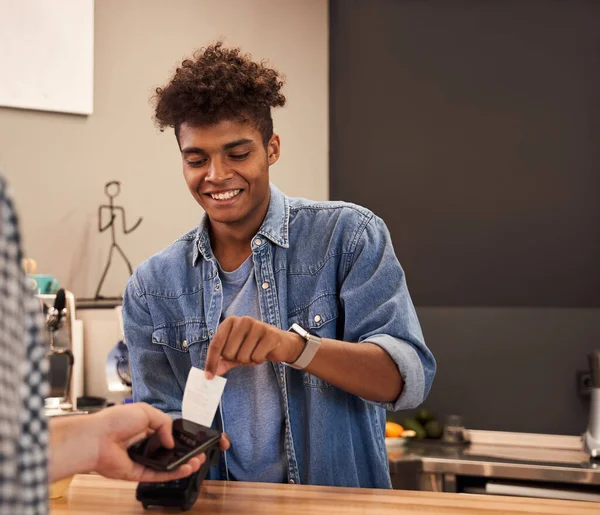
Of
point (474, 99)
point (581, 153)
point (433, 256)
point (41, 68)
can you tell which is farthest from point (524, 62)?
point (41, 68)

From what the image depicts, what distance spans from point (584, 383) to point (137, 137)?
7.44 feet

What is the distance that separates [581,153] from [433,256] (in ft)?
2.62

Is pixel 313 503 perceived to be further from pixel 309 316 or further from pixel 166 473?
pixel 309 316

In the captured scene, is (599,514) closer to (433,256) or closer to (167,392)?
(167,392)

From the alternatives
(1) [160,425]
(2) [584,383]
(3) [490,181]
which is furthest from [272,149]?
(2) [584,383]

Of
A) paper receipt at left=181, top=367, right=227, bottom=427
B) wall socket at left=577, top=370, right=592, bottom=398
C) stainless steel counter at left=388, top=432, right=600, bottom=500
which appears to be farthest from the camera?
wall socket at left=577, top=370, right=592, bottom=398

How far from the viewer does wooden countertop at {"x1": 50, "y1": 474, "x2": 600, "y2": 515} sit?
4.33ft

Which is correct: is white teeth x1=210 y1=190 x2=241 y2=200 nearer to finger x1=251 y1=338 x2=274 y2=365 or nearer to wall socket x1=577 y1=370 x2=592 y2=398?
finger x1=251 y1=338 x2=274 y2=365

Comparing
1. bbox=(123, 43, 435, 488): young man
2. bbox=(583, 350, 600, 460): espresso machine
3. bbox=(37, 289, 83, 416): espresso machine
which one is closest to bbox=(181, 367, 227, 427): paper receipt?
bbox=(123, 43, 435, 488): young man

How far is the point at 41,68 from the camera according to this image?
3.31 meters

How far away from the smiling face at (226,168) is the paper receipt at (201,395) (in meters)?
0.51

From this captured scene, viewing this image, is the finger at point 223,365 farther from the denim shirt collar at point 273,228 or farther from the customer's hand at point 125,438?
the denim shirt collar at point 273,228

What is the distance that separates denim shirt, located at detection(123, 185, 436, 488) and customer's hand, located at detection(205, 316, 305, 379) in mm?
271

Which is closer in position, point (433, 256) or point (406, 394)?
point (406, 394)
